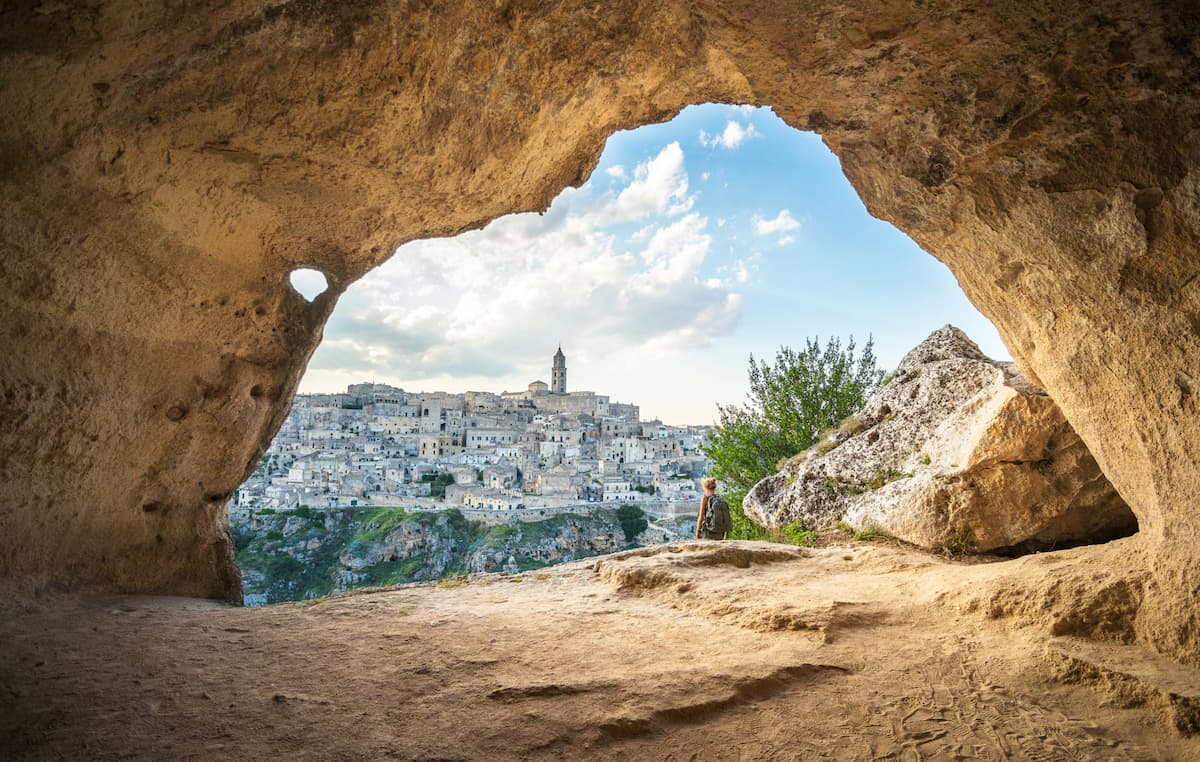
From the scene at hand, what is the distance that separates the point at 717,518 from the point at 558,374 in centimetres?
12220

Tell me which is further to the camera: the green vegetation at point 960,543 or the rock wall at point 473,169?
the green vegetation at point 960,543

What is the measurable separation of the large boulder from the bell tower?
119343 mm

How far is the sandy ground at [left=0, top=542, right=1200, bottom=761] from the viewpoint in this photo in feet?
8.25

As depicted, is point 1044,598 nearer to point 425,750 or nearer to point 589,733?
point 589,733

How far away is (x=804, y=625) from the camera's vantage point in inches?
156

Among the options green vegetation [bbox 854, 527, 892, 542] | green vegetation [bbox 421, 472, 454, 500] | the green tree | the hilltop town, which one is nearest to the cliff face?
the hilltop town

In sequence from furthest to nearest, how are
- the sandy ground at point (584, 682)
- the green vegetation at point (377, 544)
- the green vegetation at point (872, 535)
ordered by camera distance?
the green vegetation at point (377, 544) → the green vegetation at point (872, 535) → the sandy ground at point (584, 682)

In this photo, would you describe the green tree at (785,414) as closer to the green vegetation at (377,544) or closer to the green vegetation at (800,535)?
the green vegetation at (800,535)

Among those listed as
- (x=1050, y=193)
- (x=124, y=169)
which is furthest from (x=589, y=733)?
(x=124, y=169)

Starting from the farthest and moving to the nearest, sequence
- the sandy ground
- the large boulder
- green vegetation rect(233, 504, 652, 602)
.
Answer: green vegetation rect(233, 504, 652, 602) → the large boulder → the sandy ground

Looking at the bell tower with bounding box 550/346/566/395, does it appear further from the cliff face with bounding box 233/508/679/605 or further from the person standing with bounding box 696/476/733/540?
the person standing with bounding box 696/476/733/540

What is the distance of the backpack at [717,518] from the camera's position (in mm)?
8797

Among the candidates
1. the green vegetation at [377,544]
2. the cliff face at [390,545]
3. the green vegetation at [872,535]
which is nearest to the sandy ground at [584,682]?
the green vegetation at [872,535]

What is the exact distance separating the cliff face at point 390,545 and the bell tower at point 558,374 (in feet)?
230
